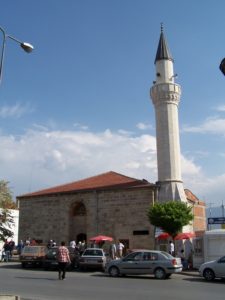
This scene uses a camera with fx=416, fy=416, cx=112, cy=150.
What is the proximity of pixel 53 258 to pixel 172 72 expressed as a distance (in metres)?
19.2

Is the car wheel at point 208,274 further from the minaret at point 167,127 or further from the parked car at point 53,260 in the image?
the minaret at point 167,127

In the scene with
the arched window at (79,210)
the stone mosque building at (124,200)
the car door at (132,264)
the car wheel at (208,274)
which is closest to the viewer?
the car wheel at (208,274)

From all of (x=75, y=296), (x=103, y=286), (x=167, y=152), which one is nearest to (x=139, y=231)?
(x=167, y=152)

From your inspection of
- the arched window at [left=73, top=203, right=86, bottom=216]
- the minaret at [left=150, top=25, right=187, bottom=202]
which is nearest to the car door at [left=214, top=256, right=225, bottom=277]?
the minaret at [left=150, top=25, right=187, bottom=202]

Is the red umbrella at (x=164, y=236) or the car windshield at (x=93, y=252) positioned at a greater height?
the red umbrella at (x=164, y=236)

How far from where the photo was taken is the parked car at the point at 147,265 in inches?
739

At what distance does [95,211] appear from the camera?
3325cm

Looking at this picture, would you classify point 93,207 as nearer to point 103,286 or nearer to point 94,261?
point 94,261

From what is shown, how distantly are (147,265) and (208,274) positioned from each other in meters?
2.75

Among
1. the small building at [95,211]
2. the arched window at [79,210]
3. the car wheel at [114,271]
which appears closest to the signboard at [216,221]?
the small building at [95,211]

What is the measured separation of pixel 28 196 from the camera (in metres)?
37.2

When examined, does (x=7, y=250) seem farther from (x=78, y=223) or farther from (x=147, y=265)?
(x=147, y=265)

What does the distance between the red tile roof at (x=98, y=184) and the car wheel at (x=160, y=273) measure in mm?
13379

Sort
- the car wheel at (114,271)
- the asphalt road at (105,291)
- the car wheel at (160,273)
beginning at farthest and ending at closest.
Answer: the car wheel at (114,271), the car wheel at (160,273), the asphalt road at (105,291)
